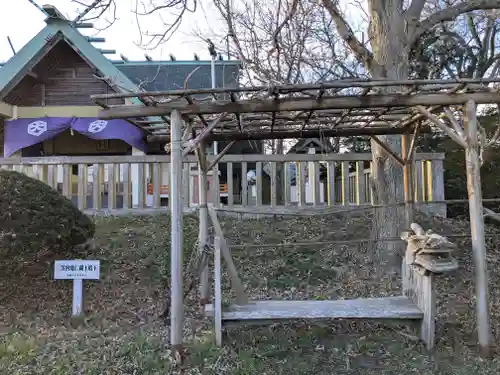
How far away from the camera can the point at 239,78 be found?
34.1 feet

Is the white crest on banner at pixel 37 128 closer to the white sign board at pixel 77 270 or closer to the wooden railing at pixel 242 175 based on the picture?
the wooden railing at pixel 242 175

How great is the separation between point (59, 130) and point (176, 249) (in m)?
8.58

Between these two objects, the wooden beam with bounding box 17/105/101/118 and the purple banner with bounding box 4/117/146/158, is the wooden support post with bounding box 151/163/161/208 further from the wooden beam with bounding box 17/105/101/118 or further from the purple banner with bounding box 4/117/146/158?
the wooden beam with bounding box 17/105/101/118

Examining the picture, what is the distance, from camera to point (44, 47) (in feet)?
36.1

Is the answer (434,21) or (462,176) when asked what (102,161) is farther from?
(462,176)

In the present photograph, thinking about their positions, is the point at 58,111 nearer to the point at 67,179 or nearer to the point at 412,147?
the point at 67,179

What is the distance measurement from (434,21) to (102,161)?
623 cm

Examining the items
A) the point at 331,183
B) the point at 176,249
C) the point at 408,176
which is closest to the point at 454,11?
the point at 408,176

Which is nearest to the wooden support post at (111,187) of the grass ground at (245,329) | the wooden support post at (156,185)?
the grass ground at (245,329)

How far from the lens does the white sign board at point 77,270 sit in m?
5.11

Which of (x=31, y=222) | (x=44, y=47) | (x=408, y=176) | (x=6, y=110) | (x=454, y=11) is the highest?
(x=44, y=47)

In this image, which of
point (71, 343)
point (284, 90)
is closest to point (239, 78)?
point (284, 90)

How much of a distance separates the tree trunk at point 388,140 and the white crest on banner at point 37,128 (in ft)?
28.2

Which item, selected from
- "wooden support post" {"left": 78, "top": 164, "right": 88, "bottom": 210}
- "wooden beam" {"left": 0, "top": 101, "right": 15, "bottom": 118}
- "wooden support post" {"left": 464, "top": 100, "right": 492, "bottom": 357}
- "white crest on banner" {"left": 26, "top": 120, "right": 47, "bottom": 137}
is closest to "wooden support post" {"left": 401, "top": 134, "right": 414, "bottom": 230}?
"wooden support post" {"left": 464, "top": 100, "right": 492, "bottom": 357}
